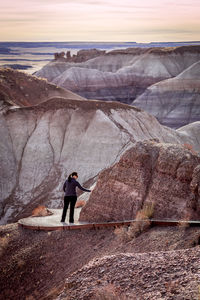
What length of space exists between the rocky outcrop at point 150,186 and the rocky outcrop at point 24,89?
26.6 meters

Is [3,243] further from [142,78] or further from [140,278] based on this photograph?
[142,78]

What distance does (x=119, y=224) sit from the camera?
10.9m


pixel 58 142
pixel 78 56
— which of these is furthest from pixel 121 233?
pixel 78 56

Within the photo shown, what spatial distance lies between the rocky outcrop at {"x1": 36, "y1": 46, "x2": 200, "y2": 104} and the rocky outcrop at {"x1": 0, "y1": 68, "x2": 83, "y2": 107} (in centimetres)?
3721

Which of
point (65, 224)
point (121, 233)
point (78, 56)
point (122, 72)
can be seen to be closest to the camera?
point (121, 233)

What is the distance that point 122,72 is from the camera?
289 feet

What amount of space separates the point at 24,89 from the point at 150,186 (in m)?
32.4

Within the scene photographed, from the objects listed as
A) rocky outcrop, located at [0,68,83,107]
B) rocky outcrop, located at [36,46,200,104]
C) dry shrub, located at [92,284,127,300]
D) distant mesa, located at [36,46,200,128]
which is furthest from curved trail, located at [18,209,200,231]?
rocky outcrop, located at [36,46,200,104]

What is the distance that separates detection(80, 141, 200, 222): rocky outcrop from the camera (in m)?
10.4

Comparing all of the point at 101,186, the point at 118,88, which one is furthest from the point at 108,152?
the point at 118,88

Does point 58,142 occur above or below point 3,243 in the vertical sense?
above

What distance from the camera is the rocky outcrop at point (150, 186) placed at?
1042cm

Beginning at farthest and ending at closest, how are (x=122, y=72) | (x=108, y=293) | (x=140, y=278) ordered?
(x=122, y=72) → (x=140, y=278) → (x=108, y=293)

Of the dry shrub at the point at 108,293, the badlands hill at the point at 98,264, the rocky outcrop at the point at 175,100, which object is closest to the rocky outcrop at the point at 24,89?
the badlands hill at the point at 98,264
